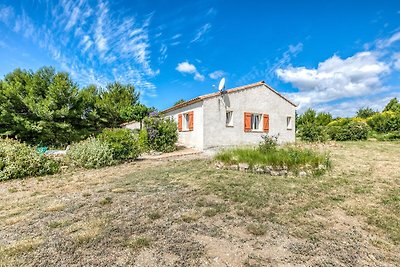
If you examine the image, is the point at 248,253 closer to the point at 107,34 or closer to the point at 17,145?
the point at 17,145

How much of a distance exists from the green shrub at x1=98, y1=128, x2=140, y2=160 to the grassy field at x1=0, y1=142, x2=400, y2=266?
339cm

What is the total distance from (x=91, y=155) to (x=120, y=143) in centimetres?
127

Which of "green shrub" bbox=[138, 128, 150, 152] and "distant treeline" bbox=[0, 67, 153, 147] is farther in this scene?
"distant treeline" bbox=[0, 67, 153, 147]

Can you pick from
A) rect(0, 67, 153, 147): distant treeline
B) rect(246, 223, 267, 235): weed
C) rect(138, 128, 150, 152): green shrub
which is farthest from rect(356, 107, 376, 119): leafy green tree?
rect(246, 223, 267, 235): weed

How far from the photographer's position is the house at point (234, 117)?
1357cm

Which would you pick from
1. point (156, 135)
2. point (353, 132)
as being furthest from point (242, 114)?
point (353, 132)

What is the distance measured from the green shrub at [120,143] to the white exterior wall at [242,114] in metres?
4.69

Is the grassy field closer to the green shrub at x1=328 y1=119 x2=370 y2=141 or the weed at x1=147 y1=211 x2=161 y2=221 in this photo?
the weed at x1=147 y1=211 x2=161 y2=221

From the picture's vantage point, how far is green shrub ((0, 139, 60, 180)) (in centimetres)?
728

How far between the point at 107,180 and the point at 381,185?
7.42 m

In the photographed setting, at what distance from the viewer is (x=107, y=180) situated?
6523 mm

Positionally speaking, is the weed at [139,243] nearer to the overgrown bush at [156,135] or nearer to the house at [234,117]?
the overgrown bush at [156,135]

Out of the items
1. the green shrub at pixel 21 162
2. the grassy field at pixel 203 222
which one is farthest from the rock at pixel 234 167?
the green shrub at pixel 21 162

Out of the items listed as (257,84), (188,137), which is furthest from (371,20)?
(188,137)
